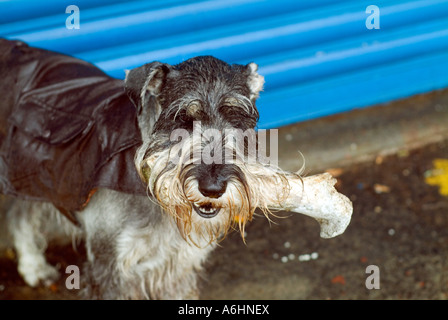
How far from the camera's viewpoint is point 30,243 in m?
3.67

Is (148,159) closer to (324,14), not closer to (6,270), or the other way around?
(6,270)

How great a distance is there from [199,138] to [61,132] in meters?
0.94

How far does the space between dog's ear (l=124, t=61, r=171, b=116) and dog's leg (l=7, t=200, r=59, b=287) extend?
1405 millimetres

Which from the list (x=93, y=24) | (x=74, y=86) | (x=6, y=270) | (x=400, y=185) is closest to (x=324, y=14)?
(x=400, y=185)

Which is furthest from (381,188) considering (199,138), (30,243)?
(30,243)

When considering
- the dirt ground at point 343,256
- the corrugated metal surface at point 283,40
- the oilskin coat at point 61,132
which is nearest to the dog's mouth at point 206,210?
the oilskin coat at point 61,132

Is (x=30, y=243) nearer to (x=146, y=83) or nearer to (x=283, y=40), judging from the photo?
(x=146, y=83)

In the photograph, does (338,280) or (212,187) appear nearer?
(212,187)

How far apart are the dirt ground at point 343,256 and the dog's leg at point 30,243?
0.23ft

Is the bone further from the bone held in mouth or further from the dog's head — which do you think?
the dog's head

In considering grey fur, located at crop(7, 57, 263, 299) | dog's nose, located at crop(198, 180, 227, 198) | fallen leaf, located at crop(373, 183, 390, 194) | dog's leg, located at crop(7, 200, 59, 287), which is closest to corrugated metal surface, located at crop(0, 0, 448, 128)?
fallen leaf, located at crop(373, 183, 390, 194)

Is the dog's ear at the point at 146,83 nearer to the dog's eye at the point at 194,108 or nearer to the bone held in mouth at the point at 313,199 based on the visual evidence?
the dog's eye at the point at 194,108

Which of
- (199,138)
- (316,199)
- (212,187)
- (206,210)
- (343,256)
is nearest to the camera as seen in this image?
(212,187)

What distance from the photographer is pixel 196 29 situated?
160 inches
